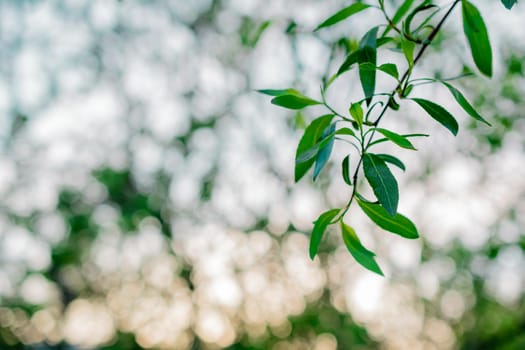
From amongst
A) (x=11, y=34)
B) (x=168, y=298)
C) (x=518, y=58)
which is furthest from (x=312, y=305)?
(x=11, y=34)

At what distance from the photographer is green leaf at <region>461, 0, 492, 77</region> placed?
449 mm

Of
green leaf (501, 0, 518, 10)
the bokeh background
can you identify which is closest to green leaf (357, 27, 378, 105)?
green leaf (501, 0, 518, 10)

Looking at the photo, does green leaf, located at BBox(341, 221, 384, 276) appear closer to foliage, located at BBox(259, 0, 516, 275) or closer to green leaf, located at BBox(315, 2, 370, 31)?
foliage, located at BBox(259, 0, 516, 275)

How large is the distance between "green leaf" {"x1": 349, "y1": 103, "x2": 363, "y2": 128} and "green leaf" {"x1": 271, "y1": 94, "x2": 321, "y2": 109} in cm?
6

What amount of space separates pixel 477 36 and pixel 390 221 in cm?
18

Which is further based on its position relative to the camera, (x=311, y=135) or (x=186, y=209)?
(x=186, y=209)

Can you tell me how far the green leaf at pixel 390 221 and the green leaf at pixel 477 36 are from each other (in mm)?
152

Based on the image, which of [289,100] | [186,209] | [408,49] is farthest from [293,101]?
[186,209]

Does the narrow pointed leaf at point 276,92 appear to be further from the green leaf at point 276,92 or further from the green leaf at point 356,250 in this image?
the green leaf at point 356,250

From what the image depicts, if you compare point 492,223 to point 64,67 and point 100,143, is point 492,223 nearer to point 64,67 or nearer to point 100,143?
point 100,143

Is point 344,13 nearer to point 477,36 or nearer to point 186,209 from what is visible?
Answer: point 477,36

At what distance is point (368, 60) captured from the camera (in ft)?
1.50

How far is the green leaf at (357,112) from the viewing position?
1.33 feet

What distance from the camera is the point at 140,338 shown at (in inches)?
173
